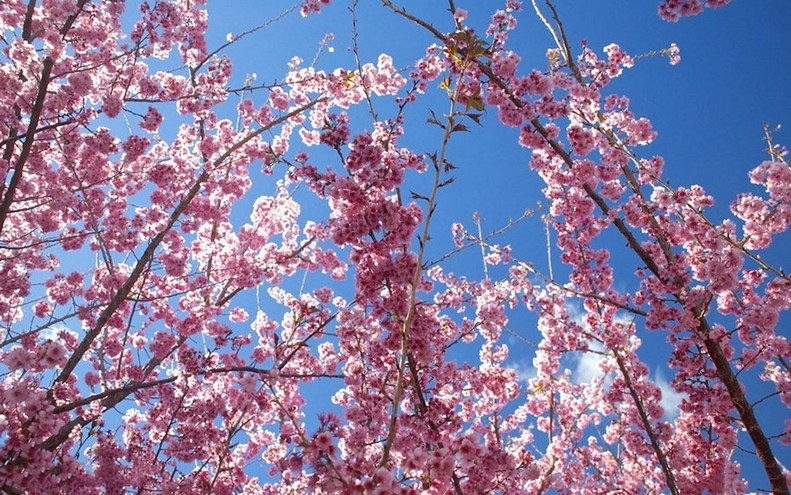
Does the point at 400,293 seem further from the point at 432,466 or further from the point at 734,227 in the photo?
the point at 734,227

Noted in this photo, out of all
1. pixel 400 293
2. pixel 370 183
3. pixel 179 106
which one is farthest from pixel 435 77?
pixel 179 106

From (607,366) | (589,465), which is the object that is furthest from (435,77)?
(589,465)

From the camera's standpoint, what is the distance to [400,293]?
4.33m

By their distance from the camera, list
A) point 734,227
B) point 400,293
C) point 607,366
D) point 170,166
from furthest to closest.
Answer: point 607,366 < point 170,166 < point 734,227 < point 400,293

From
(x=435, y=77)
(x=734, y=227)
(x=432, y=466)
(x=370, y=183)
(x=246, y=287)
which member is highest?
(x=435, y=77)

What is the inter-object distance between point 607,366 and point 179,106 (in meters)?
9.59

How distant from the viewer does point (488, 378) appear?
29.3ft

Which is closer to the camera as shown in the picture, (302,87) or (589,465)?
(302,87)

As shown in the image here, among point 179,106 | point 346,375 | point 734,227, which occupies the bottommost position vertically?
point 346,375

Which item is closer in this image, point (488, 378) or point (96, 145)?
point (96, 145)

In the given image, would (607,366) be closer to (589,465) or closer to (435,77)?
(589,465)

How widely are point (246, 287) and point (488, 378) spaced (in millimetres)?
4597

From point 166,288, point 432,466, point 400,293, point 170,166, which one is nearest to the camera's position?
point 432,466

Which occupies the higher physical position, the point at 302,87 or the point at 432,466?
the point at 302,87
